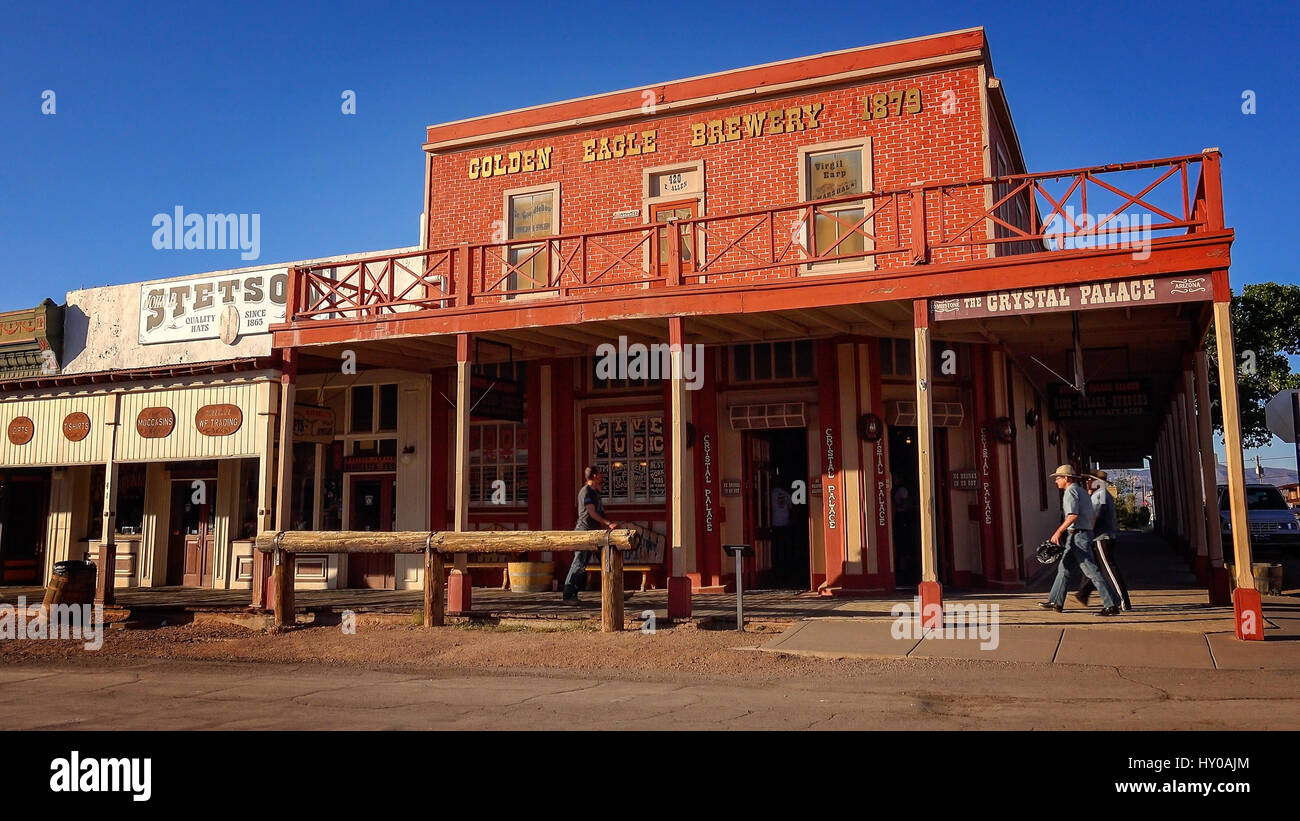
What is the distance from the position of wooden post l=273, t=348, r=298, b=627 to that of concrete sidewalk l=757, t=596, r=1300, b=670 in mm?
6088

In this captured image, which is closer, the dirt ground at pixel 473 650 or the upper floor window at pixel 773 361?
the dirt ground at pixel 473 650

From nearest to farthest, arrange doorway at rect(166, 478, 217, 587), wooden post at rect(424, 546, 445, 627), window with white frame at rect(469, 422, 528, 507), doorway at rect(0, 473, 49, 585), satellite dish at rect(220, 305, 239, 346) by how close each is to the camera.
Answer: wooden post at rect(424, 546, 445, 627)
window with white frame at rect(469, 422, 528, 507)
doorway at rect(166, 478, 217, 587)
satellite dish at rect(220, 305, 239, 346)
doorway at rect(0, 473, 49, 585)

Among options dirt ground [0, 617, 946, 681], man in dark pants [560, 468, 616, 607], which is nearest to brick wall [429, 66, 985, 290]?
man in dark pants [560, 468, 616, 607]

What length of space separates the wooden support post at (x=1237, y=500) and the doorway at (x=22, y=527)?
65.2ft

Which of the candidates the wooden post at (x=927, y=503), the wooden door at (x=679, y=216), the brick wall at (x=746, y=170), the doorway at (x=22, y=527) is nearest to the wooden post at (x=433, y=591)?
the brick wall at (x=746, y=170)

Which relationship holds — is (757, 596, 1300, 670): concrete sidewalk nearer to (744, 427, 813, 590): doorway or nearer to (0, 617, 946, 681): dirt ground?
(0, 617, 946, 681): dirt ground

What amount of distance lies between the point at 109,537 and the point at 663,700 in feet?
35.1

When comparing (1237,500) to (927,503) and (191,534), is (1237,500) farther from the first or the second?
(191,534)

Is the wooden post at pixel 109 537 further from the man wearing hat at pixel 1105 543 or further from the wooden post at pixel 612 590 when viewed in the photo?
the man wearing hat at pixel 1105 543

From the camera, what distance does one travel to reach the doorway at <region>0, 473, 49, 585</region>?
60.8ft

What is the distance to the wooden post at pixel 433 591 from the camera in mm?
11234

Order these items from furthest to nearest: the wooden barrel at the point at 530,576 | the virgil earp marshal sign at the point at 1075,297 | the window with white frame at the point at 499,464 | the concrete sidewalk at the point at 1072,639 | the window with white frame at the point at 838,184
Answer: the window with white frame at the point at 499,464 → the wooden barrel at the point at 530,576 → the window with white frame at the point at 838,184 → the virgil earp marshal sign at the point at 1075,297 → the concrete sidewalk at the point at 1072,639

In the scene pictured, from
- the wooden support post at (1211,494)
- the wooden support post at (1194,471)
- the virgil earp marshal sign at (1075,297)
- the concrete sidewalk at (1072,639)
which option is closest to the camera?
the concrete sidewalk at (1072,639)
